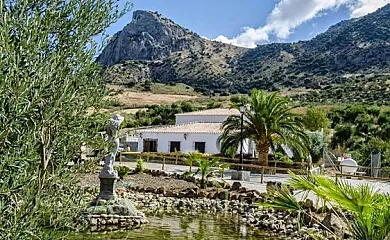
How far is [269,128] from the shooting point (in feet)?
80.9

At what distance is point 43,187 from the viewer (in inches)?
152

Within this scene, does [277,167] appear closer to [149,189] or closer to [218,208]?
[149,189]

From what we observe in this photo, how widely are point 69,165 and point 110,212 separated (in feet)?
26.4

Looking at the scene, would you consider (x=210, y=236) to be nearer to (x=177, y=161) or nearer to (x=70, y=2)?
(x=70, y=2)

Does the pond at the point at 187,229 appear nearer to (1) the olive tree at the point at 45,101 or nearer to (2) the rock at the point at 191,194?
(2) the rock at the point at 191,194

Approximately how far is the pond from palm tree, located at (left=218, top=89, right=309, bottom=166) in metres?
10.7

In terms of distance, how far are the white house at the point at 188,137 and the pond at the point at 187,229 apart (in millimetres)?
19182

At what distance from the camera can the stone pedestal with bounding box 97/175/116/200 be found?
40.8 feet

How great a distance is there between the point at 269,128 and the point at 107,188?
44.9ft

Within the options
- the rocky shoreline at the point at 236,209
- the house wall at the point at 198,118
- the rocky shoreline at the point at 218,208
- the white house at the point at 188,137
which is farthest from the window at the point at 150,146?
the rocky shoreline at the point at 236,209

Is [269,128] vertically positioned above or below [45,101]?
above

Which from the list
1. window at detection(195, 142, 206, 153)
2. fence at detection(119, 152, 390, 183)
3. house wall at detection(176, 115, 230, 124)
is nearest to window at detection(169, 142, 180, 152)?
window at detection(195, 142, 206, 153)

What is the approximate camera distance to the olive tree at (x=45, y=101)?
3264 millimetres

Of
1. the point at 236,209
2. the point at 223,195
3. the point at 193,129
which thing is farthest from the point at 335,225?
the point at 193,129
